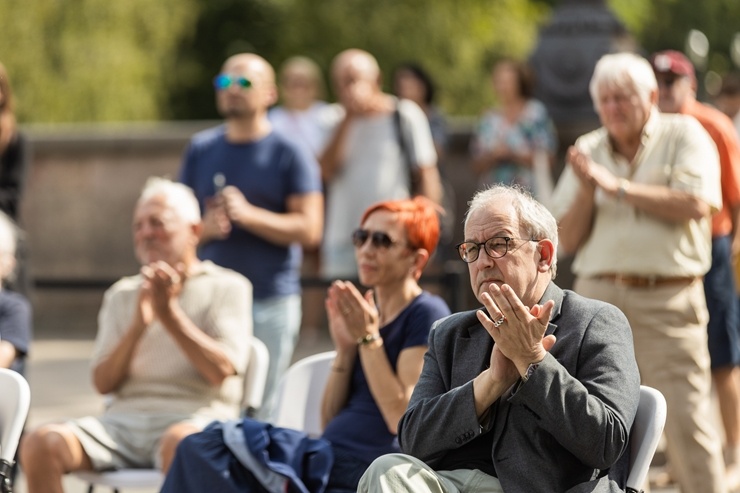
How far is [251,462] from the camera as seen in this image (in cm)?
518

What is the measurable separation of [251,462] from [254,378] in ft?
3.20

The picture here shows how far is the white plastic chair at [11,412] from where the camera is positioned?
5172mm

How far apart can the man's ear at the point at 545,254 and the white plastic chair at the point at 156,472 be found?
1.93 m

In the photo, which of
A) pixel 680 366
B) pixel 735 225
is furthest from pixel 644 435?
pixel 735 225

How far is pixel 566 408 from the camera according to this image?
416cm

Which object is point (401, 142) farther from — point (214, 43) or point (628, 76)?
point (214, 43)

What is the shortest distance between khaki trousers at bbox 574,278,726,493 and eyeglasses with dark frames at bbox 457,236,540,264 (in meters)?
1.75

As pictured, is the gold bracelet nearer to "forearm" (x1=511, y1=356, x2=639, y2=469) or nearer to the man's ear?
the man's ear

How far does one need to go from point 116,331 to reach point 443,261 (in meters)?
5.30

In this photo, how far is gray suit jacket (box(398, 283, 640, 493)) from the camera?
416 cm

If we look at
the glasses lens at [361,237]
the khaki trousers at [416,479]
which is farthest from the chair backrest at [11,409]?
the khaki trousers at [416,479]

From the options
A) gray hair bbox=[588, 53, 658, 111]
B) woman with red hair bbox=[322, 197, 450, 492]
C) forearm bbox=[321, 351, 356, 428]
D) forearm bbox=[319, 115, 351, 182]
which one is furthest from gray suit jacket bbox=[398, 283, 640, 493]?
forearm bbox=[319, 115, 351, 182]

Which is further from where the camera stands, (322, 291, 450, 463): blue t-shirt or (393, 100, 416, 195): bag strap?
(393, 100, 416, 195): bag strap

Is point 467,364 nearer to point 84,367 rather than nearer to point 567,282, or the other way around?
point 567,282
